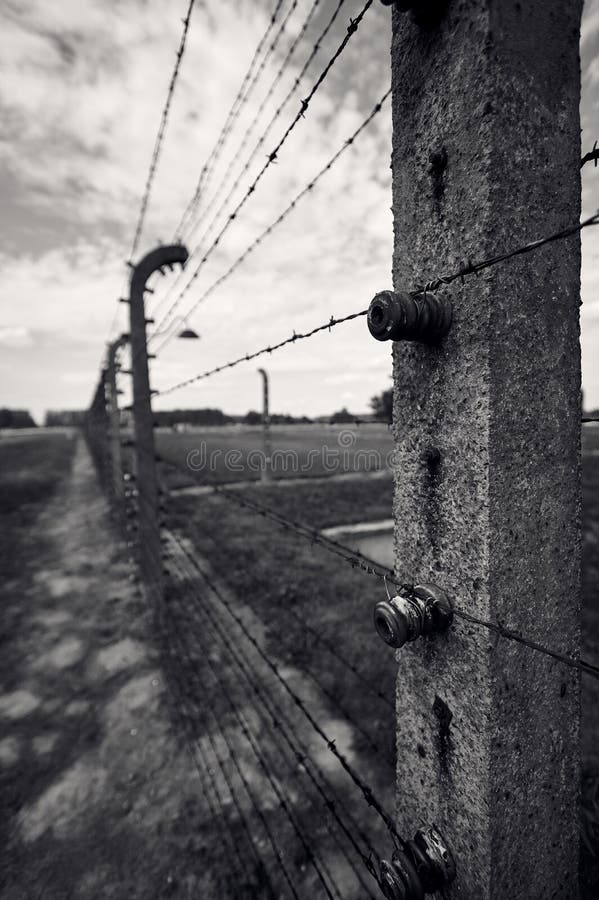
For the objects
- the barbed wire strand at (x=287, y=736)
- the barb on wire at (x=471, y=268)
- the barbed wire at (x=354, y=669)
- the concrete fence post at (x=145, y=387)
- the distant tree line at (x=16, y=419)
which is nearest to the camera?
the barb on wire at (x=471, y=268)

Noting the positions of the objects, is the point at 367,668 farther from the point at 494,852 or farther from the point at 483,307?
the point at 483,307

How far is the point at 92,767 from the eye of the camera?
3.44 m

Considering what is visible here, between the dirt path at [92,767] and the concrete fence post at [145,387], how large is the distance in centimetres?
116

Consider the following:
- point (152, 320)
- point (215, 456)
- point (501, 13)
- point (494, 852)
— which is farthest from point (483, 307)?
point (215, 456)

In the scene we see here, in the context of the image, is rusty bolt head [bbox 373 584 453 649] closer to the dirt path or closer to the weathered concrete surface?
the weathered concrete surface

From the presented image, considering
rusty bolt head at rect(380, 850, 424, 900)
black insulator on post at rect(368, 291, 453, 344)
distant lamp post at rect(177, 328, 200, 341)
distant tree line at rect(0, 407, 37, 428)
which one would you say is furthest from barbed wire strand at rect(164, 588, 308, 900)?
distant tree line at rect(0, 407, 37, 428)

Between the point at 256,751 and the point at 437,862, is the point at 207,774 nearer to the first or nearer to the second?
the point at 256,751

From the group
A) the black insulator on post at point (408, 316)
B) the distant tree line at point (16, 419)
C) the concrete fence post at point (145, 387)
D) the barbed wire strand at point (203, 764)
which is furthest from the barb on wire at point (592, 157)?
the distant tree line at point (16, 419)

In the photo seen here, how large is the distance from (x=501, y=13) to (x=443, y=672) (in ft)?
5.94

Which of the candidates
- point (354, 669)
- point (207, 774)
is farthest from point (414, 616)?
point (207, 774)

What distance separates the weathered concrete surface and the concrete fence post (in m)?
4.21

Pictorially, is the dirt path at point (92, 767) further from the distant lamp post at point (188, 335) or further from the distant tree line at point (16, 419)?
the distant tree line at point (16, 419)

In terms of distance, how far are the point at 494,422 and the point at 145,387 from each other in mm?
4694

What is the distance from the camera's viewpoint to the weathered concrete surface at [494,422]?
45.9 inches
